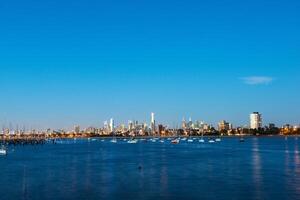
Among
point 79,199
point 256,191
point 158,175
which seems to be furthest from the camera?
point 158,175

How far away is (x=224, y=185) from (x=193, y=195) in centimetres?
817

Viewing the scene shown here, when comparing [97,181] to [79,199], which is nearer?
[79,199]

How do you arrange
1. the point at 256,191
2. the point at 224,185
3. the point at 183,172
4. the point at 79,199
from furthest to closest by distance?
the point at 183,172 < the point at 224,185 < the point at 256,191 < the point at 79,199

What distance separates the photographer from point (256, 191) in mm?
48875

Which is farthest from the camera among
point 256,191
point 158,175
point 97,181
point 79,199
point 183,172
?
point 183,172

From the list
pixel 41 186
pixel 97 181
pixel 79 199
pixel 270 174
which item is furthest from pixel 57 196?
pixel 270 174

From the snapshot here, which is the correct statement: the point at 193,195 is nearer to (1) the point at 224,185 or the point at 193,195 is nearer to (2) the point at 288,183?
(1) the point at 224,185

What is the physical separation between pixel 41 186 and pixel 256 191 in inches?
1012

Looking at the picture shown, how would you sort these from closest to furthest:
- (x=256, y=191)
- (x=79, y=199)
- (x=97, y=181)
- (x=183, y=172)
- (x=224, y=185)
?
(x=79, y=199), (x=256, y=191), (x=224, y=185), (x=97, y=181), (x=183, y=172)

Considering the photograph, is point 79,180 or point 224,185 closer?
point 224,185

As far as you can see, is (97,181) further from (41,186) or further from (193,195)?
(193,195)

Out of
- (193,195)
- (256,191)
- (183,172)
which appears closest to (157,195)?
(193,195)

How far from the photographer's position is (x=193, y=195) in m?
46.6

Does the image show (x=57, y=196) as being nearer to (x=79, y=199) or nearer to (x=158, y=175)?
(x=79, y=199)
